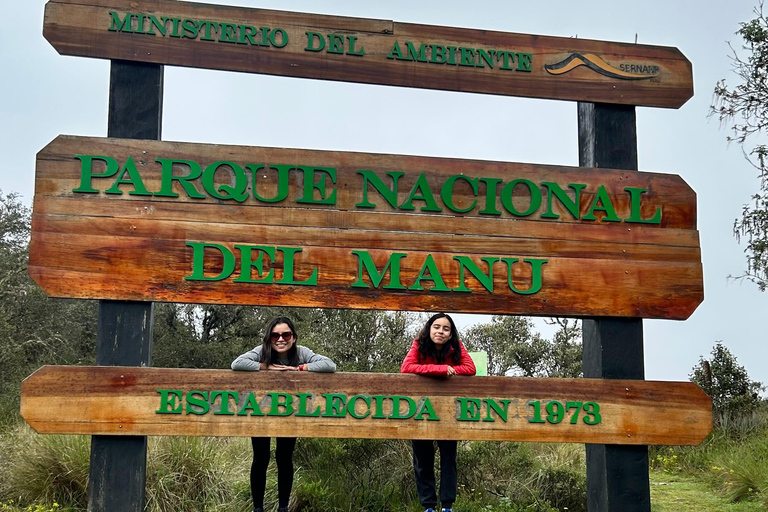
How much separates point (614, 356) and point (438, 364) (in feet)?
4.33

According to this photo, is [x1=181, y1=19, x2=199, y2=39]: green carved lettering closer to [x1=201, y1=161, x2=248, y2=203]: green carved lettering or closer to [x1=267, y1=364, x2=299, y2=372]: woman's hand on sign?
[x1=201, y1=161, x2=248, y2=203]: green carved lettering

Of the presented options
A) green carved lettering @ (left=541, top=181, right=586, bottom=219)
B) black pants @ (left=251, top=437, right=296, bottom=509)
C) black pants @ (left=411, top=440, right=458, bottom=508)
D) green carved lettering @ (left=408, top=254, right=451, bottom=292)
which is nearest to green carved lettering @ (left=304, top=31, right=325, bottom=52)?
green carved lettering @ (left=408, top=254, right=451, bottom=292)

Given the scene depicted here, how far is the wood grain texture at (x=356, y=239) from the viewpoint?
5496 mm

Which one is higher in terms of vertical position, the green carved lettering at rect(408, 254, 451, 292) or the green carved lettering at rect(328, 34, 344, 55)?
the green carved lettering at rect(328, 34, 344, 55)

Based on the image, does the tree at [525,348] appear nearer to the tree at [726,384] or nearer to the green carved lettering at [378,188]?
the tree at [726,384]

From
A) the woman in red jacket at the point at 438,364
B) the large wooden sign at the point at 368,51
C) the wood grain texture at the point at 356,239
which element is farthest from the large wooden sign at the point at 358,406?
the large wooden sign at the point at 368,51

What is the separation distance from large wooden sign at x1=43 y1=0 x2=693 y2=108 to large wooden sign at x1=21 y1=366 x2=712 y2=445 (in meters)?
2.27

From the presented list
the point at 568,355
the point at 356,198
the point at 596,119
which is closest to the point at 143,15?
the point at 356,198

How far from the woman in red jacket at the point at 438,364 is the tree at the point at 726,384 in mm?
9626

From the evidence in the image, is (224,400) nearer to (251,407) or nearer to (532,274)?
(251,407)

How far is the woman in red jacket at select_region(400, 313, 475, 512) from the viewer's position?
5.88 metres

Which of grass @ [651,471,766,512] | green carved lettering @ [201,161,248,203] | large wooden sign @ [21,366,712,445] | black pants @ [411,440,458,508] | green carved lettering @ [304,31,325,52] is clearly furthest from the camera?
grass @ [651,471,766,512]

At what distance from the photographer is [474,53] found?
6203mm

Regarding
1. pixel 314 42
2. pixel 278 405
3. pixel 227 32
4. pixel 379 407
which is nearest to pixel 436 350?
pixel 379 407
